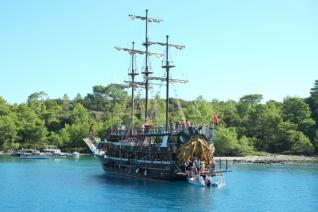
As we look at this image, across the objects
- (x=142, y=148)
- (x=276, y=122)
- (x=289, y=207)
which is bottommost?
(x=289, y=207)

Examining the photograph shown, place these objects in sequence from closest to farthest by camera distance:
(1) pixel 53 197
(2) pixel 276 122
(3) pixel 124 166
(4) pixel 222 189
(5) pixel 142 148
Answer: (1) pixel 53 197, (4) pixel 222 189, (5) pixel 142 148, (3) pixel 124 166, (2) pixel 276 122

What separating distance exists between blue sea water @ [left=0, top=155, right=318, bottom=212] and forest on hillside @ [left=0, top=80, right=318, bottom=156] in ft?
186

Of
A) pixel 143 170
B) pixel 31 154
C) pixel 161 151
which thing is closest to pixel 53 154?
pixel 31 154

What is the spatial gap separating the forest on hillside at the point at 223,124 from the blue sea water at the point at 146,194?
5684cm

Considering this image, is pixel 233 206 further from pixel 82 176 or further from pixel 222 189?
pixel 82 176

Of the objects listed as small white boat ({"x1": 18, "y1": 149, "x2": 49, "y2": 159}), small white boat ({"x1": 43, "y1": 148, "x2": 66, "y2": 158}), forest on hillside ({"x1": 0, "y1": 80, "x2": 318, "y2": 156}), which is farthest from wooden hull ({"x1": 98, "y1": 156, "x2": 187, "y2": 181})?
small white boat ({"x1": 18, "y1": 149, "x2": 49, "y2": 159})

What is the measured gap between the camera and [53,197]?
61.0 metres

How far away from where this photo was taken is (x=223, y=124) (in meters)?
160

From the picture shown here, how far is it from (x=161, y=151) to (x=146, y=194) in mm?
12806

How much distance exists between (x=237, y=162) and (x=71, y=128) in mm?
59185

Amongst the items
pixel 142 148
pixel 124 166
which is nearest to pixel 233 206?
pixel 142 148

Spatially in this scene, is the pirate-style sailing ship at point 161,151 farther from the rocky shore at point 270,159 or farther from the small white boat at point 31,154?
the small white boat at point 31,154

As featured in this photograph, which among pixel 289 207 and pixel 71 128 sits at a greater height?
pixel 71 128

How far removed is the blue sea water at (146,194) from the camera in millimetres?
55250
